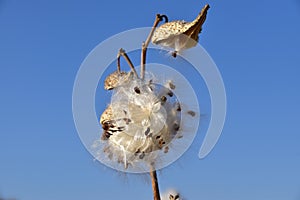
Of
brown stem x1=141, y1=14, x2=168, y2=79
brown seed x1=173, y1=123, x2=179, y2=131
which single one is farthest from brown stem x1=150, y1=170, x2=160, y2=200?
brown stem x1=141, y1=14, x2=168, y2=79

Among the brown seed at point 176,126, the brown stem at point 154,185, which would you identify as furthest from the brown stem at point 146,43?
the brown stem at point 154,185

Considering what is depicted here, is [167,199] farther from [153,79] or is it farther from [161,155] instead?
[153,79]

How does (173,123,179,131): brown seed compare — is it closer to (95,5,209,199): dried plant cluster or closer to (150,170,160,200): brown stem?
(95,5,209,199): dried plant cluster

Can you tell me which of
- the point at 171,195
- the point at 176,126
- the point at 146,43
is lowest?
the point at 171,195

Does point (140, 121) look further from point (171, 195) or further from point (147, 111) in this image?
point (171, 195)

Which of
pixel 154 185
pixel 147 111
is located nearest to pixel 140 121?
pixel 147 111

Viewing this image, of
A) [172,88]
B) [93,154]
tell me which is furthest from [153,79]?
[93,154]

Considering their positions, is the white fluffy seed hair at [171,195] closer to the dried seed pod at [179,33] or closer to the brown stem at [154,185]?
the brown stem at [154,185]
